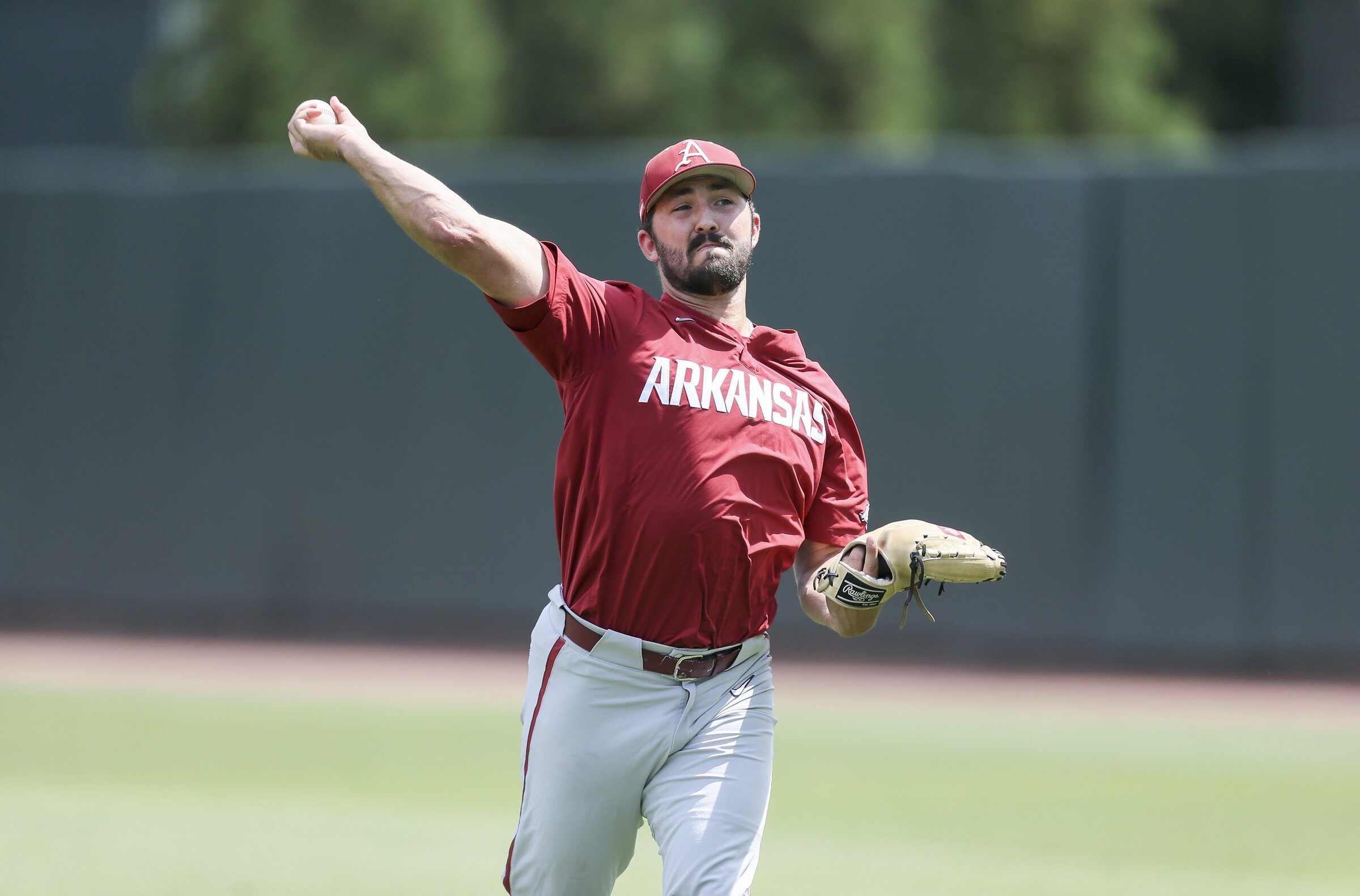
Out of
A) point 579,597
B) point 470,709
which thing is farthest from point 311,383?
point 579,597

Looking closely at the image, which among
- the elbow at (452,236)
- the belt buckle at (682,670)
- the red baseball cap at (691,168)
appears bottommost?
the belt buckle at (682,670)

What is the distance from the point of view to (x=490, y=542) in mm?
11773

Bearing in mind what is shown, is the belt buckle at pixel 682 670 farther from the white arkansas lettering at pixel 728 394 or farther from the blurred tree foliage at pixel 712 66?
the blurred tree foliage at pixel 712 66

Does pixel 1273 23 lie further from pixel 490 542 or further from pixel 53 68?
pixel 53 68

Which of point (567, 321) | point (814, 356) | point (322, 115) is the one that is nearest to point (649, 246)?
point (567, 321)

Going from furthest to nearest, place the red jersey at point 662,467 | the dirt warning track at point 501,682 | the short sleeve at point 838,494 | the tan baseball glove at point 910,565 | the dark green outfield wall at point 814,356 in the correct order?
the dark green outfield wall at point 814,356 < the dirt warning track at point 501,682 < the short sleeve at point 838,494 < the red jersey at point 662,467 < the tan baseball glove at point 910,565

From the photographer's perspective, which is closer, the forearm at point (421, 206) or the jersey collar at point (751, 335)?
the forearm at point (421, 206)

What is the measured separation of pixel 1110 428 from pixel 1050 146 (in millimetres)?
4357

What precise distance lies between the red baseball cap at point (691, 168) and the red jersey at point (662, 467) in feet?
1.04

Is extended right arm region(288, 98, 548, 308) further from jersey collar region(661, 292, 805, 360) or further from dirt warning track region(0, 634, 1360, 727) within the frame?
dirt warning track region(0, 634, 1360, 727)

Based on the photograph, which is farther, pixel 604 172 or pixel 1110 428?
pixel 604 172

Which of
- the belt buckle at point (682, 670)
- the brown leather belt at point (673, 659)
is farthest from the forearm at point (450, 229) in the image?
the belt buckle at point (682, 670)

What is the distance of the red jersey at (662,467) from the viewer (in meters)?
3.62

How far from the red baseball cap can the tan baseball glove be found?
41.0 inches
